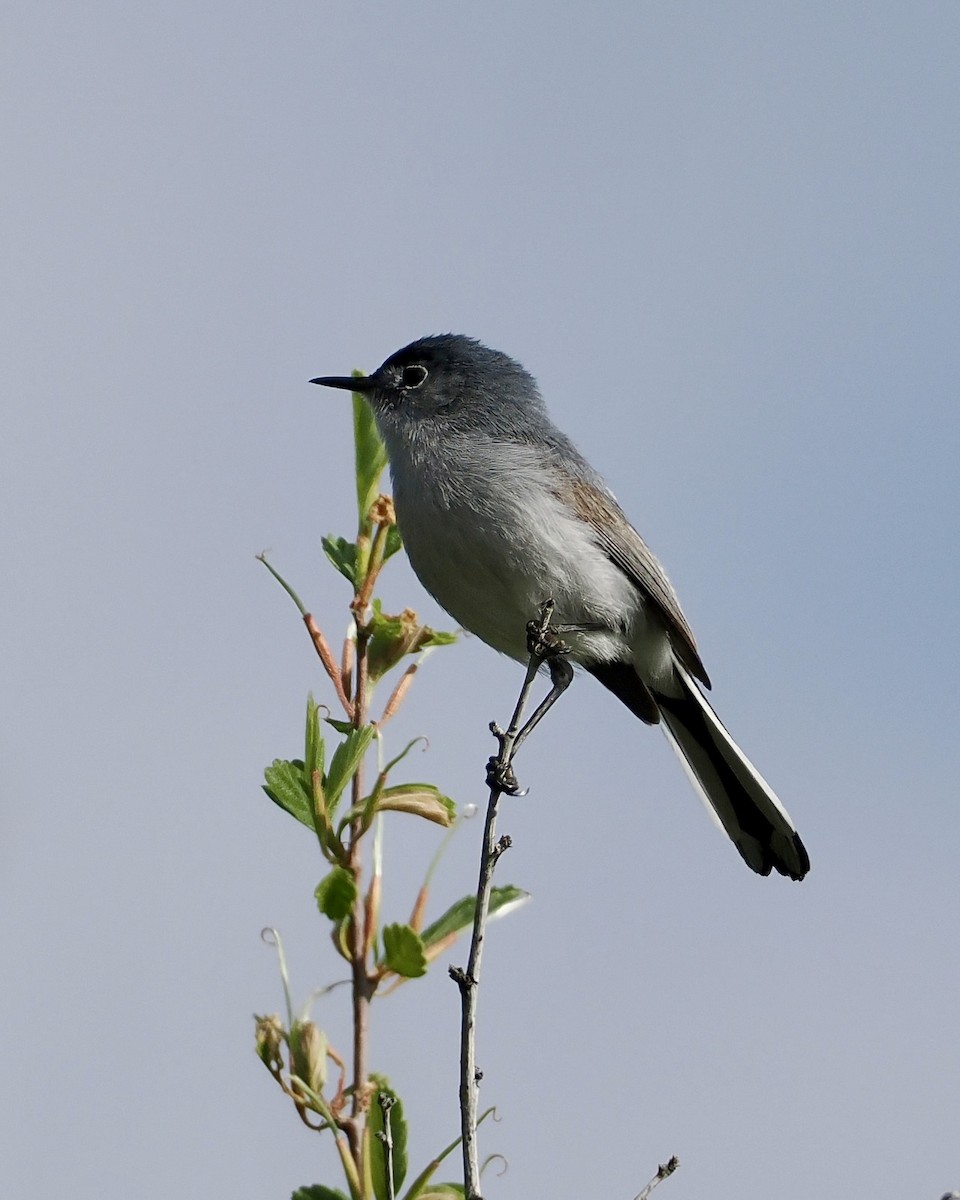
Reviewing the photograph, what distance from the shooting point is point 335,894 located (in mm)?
1745

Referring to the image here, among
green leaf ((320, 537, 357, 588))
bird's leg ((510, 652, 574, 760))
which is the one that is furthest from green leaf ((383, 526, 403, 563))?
bird's leg ((510, 652, 574, 760))

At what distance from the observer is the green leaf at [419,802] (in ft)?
6.30

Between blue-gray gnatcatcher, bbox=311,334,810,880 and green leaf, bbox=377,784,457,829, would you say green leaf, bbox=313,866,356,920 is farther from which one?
blue-gray gnatcatcher, bbox=311,334,810,880

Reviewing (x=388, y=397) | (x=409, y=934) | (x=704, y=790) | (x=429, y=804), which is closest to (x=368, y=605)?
(x=429, y=804)

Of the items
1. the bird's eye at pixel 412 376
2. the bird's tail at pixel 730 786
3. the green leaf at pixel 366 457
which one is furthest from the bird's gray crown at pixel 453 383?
the green leaf at pixel 366 457

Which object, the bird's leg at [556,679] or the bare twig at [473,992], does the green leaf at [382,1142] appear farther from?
the bird's leg at [556,679]

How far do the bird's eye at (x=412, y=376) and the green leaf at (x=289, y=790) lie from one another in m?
2.72

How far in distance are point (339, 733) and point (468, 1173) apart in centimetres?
69

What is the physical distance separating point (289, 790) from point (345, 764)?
83 mm

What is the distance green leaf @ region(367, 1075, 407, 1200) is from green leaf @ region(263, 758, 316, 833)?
0.35m

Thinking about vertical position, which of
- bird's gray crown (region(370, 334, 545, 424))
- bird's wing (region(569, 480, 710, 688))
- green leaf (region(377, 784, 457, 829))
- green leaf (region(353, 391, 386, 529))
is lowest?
green leaf (region(377, 784, 457, 829))

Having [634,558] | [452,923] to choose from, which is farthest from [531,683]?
[634,558]

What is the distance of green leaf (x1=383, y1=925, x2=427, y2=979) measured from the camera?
1.74 meters

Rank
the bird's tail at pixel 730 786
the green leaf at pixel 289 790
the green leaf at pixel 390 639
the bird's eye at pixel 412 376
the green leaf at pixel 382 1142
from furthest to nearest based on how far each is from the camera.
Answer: the bird's eye at pixel 412 376 < the bird's tail at pixel 730 786 < the green leaf at pixel 390 639 < the green leaf at pixel 289 790 < the green leaf at pixel 382 1142
